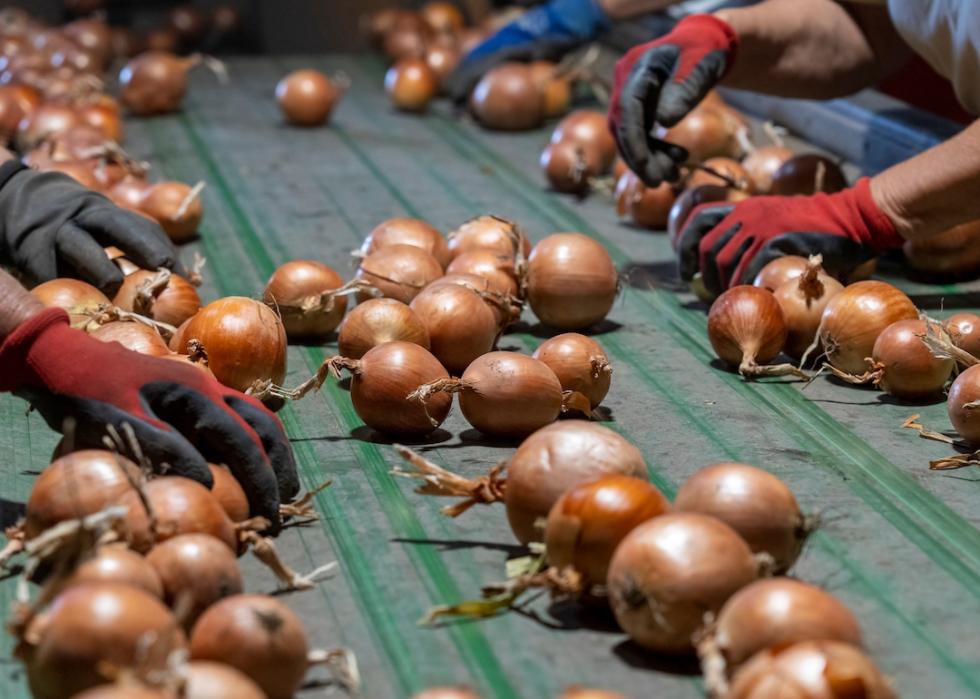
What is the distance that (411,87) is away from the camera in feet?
14.4

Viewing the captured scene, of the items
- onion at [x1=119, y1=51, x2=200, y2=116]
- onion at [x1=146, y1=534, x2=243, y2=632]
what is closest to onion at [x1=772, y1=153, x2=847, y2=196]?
onion at [x1=146, y1=534, x2=243, y2=632]

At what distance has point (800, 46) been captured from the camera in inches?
124

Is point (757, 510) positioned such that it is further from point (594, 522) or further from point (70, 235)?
point (70, 235)

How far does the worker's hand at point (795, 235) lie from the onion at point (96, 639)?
5.03 ft

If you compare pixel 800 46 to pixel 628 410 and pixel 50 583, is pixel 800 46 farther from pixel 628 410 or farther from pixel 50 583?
pixel 50 583

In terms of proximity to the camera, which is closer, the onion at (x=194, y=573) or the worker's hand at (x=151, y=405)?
the onion at (x=194, y=573)

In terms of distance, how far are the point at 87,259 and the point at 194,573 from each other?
1.13 metres

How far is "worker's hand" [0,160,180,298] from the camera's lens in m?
2.40

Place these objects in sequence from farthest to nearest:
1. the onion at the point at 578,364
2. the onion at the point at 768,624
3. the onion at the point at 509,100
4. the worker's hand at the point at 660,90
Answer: the onion at the point at 509,100
the worker's hand at the point at 660,90
the onion at the point at 578,364
the onion at the point at 768,624

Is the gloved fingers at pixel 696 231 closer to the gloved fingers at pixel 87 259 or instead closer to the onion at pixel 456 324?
the onion at pixel 456 324

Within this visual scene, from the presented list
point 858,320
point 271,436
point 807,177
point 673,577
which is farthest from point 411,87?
point 673,577

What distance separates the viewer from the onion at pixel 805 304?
7.53 feet

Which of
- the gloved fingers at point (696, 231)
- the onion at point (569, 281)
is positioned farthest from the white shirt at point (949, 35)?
the onion at point (569, 281)

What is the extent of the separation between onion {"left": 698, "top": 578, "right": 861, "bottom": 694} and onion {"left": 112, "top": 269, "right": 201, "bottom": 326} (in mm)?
1277
